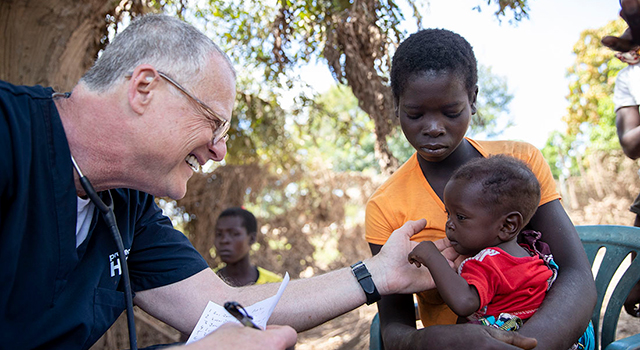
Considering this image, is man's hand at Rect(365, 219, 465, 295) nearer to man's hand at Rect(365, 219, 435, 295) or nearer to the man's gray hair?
man's hand at Rect(365, 219, 435, 295)

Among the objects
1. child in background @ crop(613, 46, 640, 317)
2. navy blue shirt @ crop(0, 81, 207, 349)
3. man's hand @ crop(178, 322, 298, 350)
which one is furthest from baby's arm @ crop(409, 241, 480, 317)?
child in background @ crop(613, 46, 640, 317)

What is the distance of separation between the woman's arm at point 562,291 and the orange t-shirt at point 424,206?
0.46 feet

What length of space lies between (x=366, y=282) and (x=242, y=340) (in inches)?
32.4

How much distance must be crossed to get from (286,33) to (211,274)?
3.18m

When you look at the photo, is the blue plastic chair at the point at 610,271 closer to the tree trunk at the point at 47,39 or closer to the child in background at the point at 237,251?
the child in background at the point at 237,251

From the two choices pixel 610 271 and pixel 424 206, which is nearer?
pixel 424 206

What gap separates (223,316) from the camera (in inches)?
72.6

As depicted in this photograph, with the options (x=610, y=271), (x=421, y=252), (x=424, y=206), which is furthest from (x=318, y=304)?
(x=610, y=271)

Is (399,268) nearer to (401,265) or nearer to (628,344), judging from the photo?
(401,265)

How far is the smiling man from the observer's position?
5.00 feet

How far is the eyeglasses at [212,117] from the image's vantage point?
1714mm

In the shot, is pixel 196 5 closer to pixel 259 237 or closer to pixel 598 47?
pixel 259 237

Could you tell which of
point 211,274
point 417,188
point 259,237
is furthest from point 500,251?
point 259,237

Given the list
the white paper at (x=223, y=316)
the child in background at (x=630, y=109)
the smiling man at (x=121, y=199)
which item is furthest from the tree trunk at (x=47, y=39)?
the child in background at (x=630, y=109)
